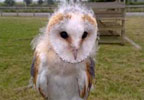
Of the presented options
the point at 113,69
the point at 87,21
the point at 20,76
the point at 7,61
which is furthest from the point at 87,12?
the point at 7,61

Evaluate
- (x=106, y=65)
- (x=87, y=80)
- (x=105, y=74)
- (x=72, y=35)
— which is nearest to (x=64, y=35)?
(x=72, y=35)

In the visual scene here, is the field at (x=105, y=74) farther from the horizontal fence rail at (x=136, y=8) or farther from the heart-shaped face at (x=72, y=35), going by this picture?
the horizontal fence rail at (x=136, y=8)

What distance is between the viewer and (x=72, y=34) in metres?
1.65

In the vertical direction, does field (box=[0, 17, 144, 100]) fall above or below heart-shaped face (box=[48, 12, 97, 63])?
below

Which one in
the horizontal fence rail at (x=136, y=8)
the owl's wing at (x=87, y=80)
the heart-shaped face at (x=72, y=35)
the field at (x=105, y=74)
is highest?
the heart-shaped face at (x=72, y=35)

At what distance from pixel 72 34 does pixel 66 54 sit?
0.13 m

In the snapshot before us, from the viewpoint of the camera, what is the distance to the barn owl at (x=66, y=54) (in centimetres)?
168

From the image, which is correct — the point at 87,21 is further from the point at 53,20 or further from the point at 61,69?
the point at 61,69

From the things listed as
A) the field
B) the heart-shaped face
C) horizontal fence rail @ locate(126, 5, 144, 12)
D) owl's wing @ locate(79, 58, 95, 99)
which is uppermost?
the heart-shaped face

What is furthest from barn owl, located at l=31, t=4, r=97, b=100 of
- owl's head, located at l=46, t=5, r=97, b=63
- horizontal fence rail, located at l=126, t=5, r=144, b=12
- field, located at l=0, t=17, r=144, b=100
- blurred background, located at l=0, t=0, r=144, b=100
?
horizontal fence rail, located at l=126, t=5, r=144, b=12

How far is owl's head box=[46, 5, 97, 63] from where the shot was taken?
1.66 m

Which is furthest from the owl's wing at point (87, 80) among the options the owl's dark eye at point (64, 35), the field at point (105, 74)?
the field at point (105, 74)

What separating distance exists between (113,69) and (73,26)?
4.04 metres

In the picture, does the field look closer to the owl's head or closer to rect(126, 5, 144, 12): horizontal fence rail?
the owl's head
